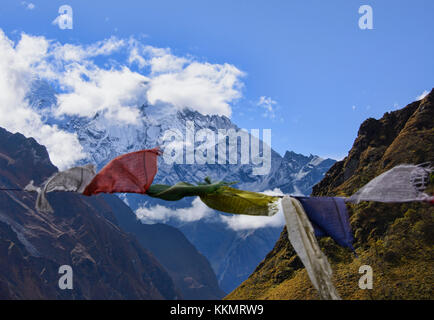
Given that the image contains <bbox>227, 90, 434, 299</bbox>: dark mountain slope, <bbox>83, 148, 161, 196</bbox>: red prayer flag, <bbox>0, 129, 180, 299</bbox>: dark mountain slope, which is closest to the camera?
<bbox>83, 148, 161, 196</bbox>: red prayer flag

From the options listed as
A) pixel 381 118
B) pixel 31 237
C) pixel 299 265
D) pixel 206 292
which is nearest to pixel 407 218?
pixel 299 265

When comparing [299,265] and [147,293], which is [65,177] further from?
[147,293]

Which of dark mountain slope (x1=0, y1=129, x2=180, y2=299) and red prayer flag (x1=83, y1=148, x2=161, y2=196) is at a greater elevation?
dark mountain slope (x1=0, y1=129, x2=180, y2=299)

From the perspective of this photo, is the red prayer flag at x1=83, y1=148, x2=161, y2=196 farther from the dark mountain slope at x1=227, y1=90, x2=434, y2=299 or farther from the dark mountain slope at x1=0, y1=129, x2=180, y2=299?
the dark mountain slope at x1=0, y1=129, x2=180, y2=299

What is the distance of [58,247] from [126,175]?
10902 cm

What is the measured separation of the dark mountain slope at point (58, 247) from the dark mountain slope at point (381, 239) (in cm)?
5860

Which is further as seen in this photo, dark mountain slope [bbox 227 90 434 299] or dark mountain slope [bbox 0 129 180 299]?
dark mountain slope [bbox 0 129 180 299]

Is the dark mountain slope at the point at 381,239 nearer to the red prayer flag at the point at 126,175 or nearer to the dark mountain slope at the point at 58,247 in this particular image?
the red prayer flag at the point at 126,175

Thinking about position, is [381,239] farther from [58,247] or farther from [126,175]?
[58,247]

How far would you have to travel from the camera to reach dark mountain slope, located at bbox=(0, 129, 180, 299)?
287ft

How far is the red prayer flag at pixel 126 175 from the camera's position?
804 cm

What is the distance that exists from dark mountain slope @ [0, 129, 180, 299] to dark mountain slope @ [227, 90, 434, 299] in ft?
192

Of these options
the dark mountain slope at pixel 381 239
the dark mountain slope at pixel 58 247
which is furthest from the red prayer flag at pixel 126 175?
the dark mountain slope at pixel 58 247

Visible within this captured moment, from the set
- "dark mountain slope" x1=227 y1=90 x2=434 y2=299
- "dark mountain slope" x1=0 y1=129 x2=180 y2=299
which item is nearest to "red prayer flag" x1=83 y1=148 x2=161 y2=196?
"dark mountain slope" x1=227 y1=90 x2=434 y2=299
